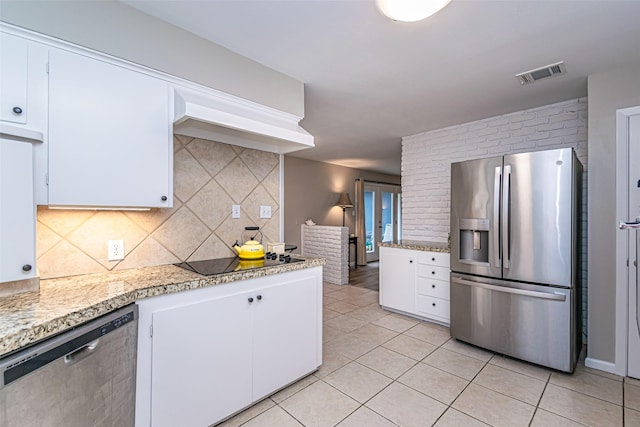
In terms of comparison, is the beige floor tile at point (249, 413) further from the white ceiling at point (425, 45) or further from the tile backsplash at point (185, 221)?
the white ceiling at point (425, 45)

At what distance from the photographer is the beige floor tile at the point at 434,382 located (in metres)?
2.00

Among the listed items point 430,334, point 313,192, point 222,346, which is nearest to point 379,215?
point 313,192

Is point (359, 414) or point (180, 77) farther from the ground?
point (180, 77)

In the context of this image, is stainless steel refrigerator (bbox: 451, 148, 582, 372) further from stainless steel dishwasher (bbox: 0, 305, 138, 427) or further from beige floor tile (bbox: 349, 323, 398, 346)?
stainless steel dishwasher (bbox: 0, 305, 138, 427)

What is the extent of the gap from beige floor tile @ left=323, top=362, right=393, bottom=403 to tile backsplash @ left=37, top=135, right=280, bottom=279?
1.22 meters

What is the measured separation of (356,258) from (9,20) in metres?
6.33

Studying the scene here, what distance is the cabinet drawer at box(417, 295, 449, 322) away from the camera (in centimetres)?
320

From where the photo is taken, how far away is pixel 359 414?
5.87ft

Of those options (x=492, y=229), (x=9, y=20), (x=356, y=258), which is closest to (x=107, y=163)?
(x=9, y=20)

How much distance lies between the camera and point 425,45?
1.93 metres

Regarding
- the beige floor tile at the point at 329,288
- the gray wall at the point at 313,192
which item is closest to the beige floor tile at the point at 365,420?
the beige floor tile at the point at 329,288

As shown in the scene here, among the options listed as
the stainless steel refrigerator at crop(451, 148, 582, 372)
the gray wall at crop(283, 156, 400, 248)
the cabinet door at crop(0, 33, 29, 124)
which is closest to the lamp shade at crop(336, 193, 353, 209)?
the gray wall at crop(283, 156, 400, 248)

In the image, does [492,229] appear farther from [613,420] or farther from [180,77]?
[180,77]

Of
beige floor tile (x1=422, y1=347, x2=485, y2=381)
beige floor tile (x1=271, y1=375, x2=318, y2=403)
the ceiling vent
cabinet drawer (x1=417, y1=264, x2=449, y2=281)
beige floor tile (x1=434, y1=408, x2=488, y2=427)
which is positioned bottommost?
beige floor tile (x1=422, y1=347, x2=485, y2=381)
